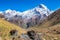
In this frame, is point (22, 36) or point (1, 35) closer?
point (1, 35)

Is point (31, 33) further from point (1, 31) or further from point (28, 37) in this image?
point (1, 31)

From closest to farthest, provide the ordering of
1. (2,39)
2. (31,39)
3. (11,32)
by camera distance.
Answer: (2,39) → (11,32) → (31,39)

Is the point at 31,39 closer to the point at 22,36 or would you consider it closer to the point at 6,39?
the point at 22,36

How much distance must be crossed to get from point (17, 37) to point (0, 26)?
493 centimetres

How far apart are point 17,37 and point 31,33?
4408 mm

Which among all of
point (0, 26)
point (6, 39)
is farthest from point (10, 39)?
point (0, 26)

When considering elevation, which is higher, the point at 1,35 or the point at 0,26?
the point at 0,26

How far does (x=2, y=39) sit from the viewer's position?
37656 mm

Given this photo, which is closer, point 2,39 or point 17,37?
point 2,39

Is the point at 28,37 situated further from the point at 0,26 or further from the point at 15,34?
the point at 0,26

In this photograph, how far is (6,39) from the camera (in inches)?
1529

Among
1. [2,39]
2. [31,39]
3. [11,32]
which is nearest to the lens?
[2,39]

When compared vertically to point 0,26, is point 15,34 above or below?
below

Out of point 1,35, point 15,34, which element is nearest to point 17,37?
point 15,34
